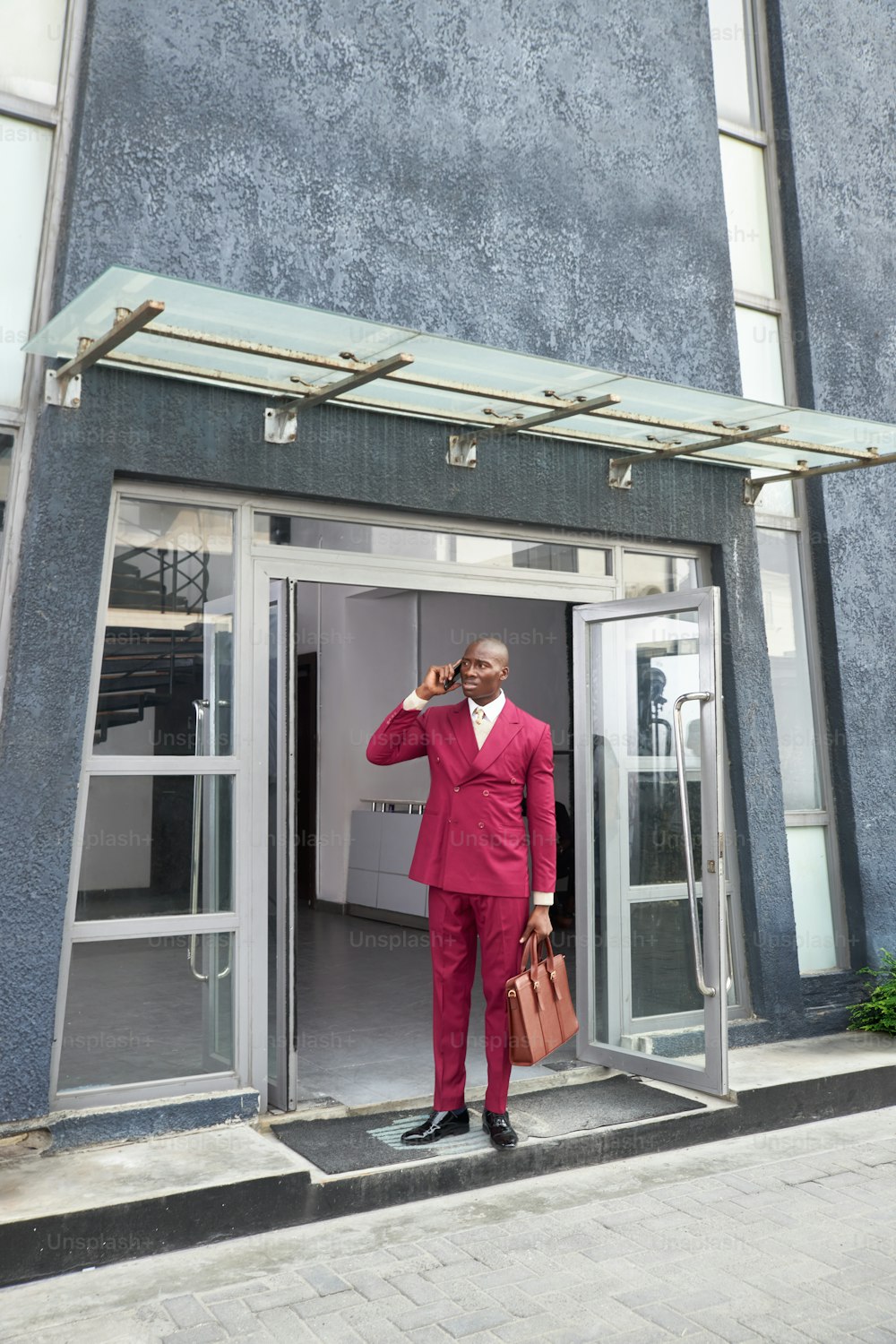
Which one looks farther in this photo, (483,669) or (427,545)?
(427,545)

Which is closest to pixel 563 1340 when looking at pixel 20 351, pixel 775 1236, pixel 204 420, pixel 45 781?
pixel 775 1236

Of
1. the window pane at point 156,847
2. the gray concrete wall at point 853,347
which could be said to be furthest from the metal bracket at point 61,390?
the gray concrete wall at point 853,347

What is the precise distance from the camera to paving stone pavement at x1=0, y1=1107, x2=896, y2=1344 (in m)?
3.07

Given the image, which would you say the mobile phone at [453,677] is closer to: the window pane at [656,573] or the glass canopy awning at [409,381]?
the glass canopy awning at [409,381]

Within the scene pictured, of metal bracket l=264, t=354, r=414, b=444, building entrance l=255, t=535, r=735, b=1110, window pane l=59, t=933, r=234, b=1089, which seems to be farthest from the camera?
building entrance l=255, t=535, r=735, b=1110

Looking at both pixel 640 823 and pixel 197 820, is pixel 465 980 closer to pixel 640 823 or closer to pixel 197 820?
pixel 197 820

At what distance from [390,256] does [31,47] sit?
4.86ft

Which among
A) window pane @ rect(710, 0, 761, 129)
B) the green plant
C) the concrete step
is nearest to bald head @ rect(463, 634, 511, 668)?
the concrete step

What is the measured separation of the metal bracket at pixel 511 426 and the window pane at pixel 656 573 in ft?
3.33

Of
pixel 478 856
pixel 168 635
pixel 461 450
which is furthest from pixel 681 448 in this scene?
pixel 168 635

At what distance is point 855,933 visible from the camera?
5.89m

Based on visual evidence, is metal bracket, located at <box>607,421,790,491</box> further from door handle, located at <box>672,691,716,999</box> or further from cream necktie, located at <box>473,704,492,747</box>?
cream necktie, located at <box>473,704,492,747</box>

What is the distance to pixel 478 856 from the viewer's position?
421cm

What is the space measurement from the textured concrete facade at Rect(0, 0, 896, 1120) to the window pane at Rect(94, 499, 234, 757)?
0.57 feet
